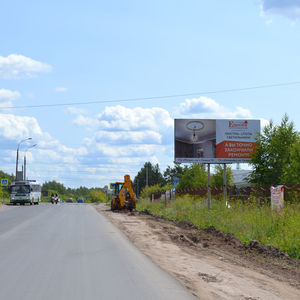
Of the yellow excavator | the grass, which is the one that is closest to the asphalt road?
the grass

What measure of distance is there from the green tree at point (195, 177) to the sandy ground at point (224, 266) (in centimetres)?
5269

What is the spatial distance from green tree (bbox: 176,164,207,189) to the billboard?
31.1 meters

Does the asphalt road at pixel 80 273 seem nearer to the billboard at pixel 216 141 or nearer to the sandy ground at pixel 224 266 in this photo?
the sandy ground at pixel 224 266

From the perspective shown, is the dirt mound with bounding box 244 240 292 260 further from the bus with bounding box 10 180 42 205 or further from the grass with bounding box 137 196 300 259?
the bus with bounding box 10 180 42 205

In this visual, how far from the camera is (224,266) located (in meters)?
11.3

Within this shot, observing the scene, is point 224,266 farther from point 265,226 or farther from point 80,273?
point 265,226

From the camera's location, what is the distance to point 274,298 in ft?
26.2

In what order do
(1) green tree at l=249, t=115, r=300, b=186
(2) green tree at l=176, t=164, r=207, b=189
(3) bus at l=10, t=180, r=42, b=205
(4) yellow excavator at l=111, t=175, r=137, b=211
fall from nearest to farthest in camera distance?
(1) green tree at l=249, t=115, r=300, b=186 < (4) yellow excavator at l=111, t=175, r=137, b=211 < (3) bus at l=10, t=180, r=42, b=205 < (2) green tree at l=176, t=164, r=207, b=189

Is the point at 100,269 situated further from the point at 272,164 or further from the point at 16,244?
the point at 272,164

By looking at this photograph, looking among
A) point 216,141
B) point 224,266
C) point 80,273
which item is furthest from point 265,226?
point 216,141

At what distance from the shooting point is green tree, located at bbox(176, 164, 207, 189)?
7094cm

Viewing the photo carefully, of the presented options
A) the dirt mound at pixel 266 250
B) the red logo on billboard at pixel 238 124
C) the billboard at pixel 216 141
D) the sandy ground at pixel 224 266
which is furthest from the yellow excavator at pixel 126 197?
the dirt mound at pixel 266 250

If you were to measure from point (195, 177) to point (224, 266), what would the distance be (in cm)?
6178

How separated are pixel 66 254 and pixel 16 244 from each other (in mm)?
2870
